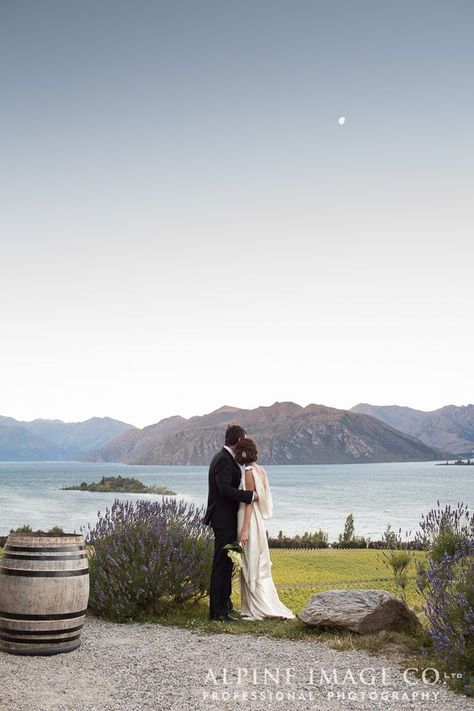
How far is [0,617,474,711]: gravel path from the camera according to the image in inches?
201

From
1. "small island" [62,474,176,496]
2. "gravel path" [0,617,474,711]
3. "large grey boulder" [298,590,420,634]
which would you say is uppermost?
"large grey boulder" [298,590,420,634]

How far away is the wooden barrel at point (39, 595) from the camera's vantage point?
252 inches

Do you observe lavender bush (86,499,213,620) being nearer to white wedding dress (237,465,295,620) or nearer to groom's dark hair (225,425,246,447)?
white wedding dress (237,465,295,620)

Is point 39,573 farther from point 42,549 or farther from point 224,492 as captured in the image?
point 224,492

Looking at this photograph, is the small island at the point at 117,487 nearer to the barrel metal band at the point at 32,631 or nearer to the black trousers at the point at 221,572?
the black trousers at the point at 221,572

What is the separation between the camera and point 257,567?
8406mm

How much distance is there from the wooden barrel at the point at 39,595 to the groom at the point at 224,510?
6.99 feet

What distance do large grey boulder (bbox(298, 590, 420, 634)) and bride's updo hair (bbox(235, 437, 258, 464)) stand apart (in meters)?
1.77

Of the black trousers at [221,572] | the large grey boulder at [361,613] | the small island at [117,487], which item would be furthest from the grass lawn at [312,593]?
the small island at [117,487]

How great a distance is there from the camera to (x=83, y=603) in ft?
21.9

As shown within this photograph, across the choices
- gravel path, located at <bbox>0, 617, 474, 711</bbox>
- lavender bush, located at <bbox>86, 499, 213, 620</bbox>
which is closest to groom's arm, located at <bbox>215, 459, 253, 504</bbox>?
lavender bush, located at <bbox>86, 499, 213, 620</bbox>

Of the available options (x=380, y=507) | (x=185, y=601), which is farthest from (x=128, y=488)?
(x=185, y=601)

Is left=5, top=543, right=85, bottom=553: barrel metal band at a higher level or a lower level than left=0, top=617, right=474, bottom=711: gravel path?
higher

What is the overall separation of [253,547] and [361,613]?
162cm
